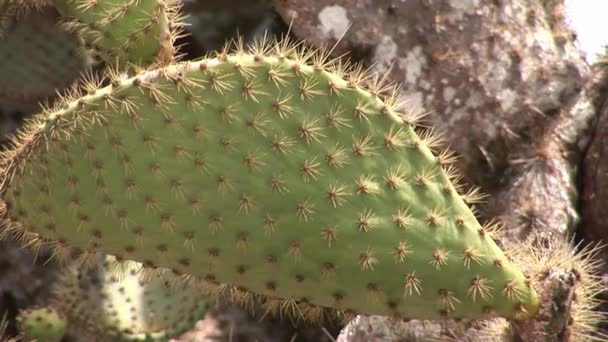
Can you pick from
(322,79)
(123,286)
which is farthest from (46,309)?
(322,79)

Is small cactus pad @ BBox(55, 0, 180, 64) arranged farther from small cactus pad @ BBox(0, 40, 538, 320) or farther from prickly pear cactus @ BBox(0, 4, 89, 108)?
prickly pear cactus @ BBox(0, 4, 89, 108)

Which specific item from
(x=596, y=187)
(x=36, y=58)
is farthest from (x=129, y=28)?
(x=596, y=187)

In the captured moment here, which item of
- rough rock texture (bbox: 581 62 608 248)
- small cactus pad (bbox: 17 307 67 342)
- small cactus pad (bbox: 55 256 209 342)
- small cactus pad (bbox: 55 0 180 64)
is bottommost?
small cactus pad (bbox: 17 307 67 342)

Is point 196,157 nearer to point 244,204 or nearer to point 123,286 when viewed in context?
point 244,204

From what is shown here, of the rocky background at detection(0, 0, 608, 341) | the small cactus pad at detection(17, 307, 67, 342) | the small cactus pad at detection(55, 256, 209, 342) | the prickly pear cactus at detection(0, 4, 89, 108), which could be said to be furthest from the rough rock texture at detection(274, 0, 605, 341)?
the small cactus pad at detection(17, 307, 67, 342)

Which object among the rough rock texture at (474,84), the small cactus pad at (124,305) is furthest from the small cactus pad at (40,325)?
the rough rock texture at (474,84)

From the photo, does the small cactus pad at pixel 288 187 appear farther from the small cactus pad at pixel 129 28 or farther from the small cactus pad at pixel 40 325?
the small cactus pad at pixel 40 325
